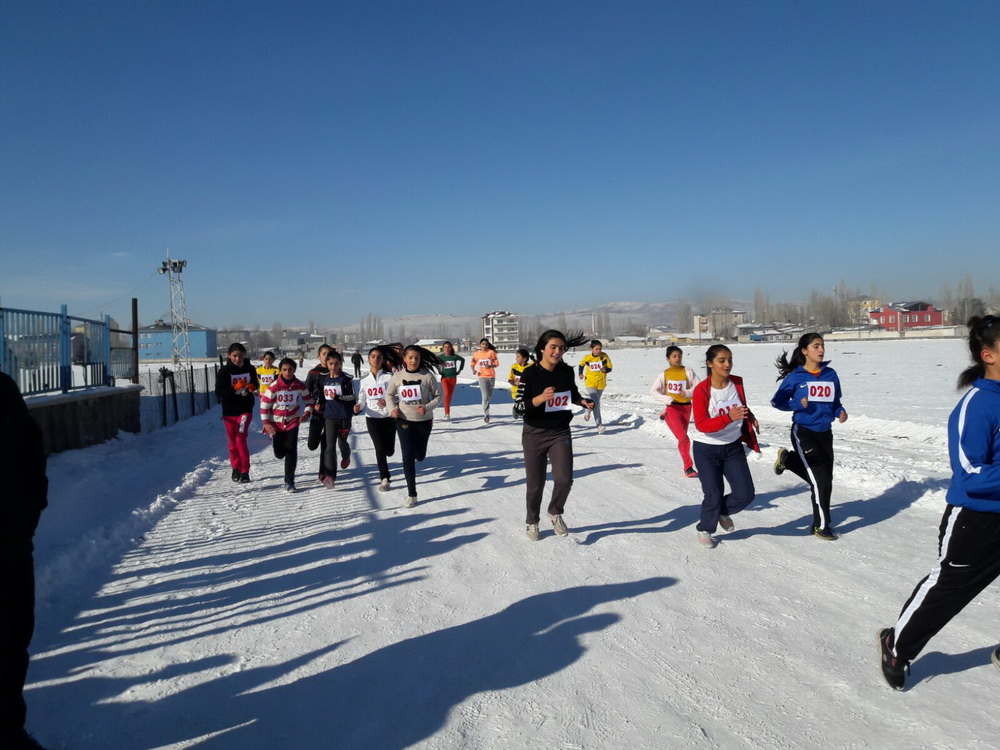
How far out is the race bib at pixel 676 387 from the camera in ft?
29.6

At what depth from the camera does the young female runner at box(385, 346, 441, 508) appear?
7598mm

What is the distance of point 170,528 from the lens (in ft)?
22.1

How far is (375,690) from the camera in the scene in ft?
11.2

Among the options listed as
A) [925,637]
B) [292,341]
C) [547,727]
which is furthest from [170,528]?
[292,341]

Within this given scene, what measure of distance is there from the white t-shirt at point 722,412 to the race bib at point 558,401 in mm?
1280

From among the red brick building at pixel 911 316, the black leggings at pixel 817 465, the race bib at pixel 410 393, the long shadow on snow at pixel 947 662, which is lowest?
the long shadow on snow at pixel 947 662

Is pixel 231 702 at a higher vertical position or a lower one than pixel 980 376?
lower

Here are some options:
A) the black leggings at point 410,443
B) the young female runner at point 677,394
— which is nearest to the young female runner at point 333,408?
the black leggings at point 410,443

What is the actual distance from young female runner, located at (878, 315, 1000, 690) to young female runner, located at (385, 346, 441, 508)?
5238mm

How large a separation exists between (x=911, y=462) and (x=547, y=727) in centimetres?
860

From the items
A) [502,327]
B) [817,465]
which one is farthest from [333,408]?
[502,327]

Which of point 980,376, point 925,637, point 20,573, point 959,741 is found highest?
point 980,376

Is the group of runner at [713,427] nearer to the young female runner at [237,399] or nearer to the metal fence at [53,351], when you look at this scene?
the young female runner at [237,399]

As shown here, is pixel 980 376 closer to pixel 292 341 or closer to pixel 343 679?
pixel 343 679
